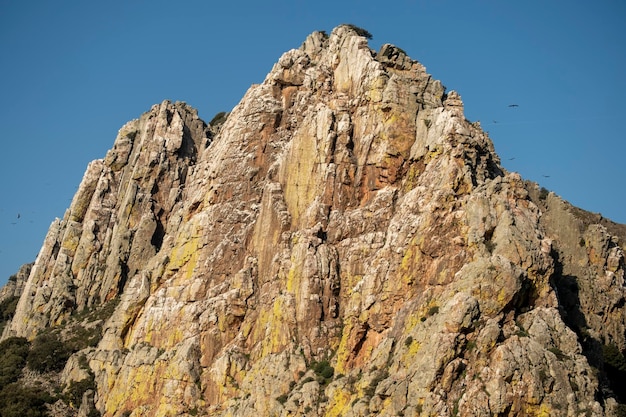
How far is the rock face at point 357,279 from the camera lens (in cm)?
6319

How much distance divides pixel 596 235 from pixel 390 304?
30.3 metres

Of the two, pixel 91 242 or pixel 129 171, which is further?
pixel 129 171

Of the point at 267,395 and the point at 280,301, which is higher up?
the point at 280,301

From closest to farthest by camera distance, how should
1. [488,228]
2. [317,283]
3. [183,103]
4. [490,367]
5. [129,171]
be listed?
[490,367]
[488,228]
[317,283]
[129,171]
[183,103]

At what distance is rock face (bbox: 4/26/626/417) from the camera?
63.2 m

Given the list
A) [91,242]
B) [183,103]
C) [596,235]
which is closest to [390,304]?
[596,235]

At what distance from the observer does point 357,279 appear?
7731 cm

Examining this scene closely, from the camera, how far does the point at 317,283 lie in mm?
77562

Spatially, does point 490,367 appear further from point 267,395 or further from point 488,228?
point 267,395

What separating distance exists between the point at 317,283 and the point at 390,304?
27.7ft

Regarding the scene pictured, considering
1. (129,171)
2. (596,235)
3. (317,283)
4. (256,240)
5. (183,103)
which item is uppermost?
(183,103)

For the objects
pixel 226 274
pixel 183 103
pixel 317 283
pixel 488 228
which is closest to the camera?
pixel 488 228

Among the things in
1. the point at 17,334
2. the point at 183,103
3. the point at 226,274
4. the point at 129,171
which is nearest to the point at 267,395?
the point at 226,274

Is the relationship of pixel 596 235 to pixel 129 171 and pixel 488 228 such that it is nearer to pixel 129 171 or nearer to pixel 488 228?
pixel 488 228
